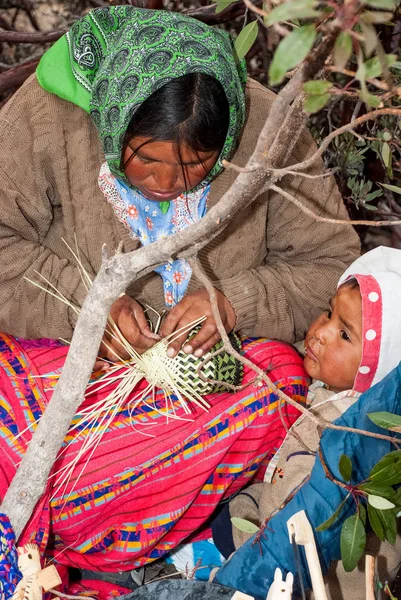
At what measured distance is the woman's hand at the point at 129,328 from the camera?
6.77 feet

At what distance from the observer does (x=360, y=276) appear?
82.2 inches

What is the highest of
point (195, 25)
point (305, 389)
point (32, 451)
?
point (195, 25)

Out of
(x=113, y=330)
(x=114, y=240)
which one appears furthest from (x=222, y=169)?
(x=113, y=330)

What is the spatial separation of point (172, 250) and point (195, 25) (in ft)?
2.42

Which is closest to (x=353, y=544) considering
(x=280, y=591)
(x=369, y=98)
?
(x=280, y=591)

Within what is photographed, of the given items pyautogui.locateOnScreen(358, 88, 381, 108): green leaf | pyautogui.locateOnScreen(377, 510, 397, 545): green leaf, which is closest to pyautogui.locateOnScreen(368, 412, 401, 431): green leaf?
pyautogui.locateOnScreen(377, 510, 397, 545): green leaf

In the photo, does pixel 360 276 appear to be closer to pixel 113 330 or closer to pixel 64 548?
pixel 113 330

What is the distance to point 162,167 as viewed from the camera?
184cm

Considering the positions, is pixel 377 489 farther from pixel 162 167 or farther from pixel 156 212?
pixel 156 212

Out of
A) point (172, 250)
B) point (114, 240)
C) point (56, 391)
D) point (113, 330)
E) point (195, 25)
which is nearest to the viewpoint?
point (172, 250)

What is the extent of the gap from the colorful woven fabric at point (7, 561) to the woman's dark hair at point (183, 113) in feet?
2.99

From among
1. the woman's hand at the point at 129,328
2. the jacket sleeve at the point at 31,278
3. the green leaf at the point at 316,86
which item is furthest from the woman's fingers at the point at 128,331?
the green leaf at the point at 316,86

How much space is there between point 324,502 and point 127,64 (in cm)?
110

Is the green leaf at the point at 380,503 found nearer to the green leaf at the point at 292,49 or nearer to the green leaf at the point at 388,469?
the green leaf at the point at 388,469
